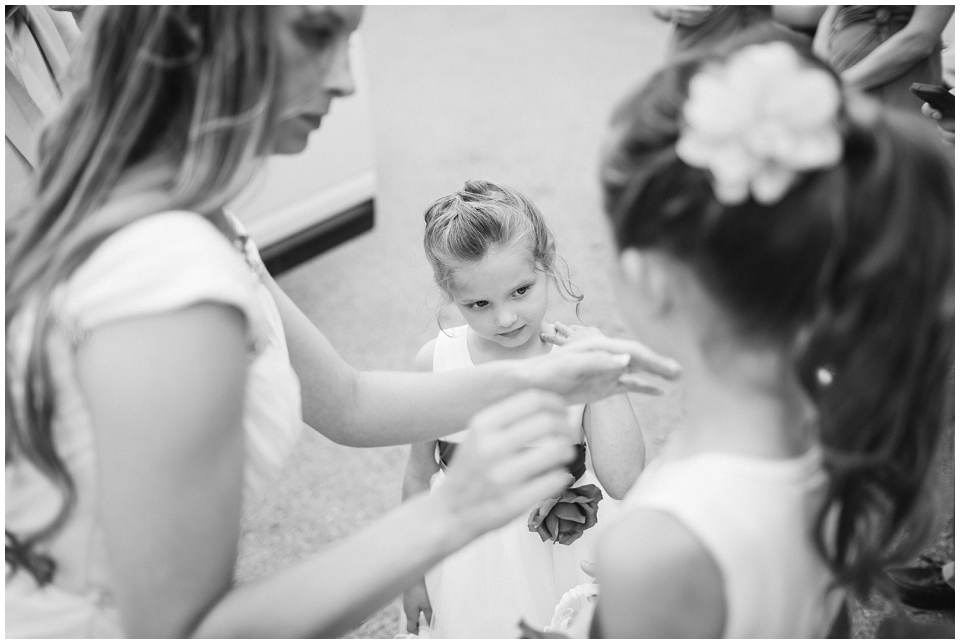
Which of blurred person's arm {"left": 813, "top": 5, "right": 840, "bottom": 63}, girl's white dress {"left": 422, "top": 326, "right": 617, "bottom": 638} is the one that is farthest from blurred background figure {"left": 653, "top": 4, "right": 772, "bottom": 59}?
girl's white dress {"left": 422, "top": 326, "right": 617, "bottom": 638}

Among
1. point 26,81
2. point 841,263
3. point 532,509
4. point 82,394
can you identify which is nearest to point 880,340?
point 841,263

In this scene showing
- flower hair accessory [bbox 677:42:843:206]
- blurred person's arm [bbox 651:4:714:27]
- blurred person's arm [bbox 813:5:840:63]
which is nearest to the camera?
flower hair accessory [bbox 677:42:843:206]

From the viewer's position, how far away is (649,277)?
1133 mm

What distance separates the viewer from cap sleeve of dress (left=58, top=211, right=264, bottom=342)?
102 centimetres

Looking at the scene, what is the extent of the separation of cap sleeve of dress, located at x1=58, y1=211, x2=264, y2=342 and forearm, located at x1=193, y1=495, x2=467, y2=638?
1.10 feet

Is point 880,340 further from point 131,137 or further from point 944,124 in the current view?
point 944,124

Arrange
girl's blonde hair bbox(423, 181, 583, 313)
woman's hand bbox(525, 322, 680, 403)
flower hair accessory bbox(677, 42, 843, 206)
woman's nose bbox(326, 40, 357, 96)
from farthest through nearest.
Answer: girl's blonde hair bbox(423, 181, 583, 313) → woman's hand bbox(525, 322, 680, 403) → woman's nose bbox(326, 40, 357, 96) → flower hair accessory bbox(677, 42, 843, 206)

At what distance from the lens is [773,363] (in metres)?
1.13

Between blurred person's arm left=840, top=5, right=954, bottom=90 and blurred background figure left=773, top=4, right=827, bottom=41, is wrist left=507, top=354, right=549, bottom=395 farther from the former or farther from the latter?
blurred background figure left=773, top=4, right=827, bottom=41

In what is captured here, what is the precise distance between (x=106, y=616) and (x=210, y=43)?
2.75 ft

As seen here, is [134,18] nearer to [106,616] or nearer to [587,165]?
[106,616]

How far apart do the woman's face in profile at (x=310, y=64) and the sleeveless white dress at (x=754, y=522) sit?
0.71 m

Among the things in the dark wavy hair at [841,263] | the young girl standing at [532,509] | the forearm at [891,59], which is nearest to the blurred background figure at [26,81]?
the young girl standing at [532,509]

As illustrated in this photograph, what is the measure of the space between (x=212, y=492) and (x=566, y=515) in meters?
1.12
